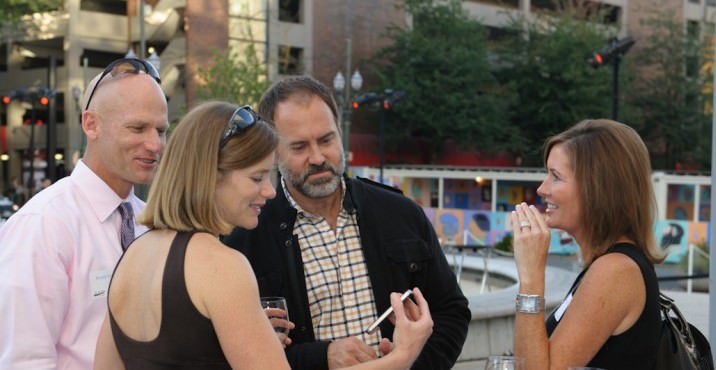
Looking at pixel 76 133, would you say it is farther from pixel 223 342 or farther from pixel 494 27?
pixel 223 342

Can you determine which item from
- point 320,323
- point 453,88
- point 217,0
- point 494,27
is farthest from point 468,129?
point 320,323

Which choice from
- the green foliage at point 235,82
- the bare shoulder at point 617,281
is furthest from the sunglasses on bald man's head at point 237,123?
the green foliage at point 235,82

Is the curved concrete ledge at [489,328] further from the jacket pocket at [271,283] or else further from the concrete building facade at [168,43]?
the concrete building facade at [168,43]

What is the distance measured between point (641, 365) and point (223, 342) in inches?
58.1

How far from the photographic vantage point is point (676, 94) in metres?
48.6

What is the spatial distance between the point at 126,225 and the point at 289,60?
37439mm

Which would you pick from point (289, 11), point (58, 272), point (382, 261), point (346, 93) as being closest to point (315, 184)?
point (382, 261)

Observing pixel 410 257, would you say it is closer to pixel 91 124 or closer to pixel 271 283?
pixel 271 283

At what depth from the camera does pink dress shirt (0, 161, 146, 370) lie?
2.57m

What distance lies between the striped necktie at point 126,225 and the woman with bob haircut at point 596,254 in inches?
53.8

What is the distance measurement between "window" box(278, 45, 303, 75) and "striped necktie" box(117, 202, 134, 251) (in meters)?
34.9

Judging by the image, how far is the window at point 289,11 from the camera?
41406mm

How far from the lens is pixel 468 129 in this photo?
41.4m

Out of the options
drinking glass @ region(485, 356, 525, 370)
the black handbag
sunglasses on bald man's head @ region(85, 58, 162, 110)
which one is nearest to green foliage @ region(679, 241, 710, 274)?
the black handbag
